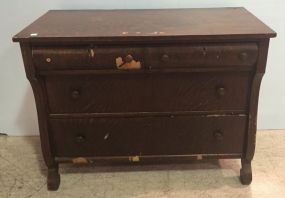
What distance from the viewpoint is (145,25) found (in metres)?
1.43

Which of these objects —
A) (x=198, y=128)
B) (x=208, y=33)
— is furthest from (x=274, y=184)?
(x=208, y=33)

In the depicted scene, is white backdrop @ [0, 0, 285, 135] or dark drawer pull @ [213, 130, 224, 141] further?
white backdrop @ [0, 0, 285, 135]

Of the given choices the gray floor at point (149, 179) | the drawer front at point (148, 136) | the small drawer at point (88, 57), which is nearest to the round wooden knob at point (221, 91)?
the drawer front at point (148, 136)

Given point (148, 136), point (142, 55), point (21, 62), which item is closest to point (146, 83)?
point (142, 55)

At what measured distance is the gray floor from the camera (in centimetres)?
160

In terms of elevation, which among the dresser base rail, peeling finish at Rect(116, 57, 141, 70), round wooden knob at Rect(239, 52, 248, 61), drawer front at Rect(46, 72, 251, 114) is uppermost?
round wooden knob at Rect(239, 52, 248, 61)

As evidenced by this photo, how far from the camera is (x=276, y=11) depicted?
1.77 metres

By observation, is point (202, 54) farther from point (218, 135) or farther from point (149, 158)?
point (149, 158)

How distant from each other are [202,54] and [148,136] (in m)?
0.45

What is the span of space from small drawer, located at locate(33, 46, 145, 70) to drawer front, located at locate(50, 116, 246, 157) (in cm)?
27

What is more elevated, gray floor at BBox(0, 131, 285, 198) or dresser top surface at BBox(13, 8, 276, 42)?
dresser top surface at BBox(13, 8, 276, 42)

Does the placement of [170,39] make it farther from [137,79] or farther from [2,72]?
[2,72]

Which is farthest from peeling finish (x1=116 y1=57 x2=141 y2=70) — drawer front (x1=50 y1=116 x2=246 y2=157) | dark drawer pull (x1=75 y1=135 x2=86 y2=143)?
dark drawer pull (x1=75 y1=135 x2=86 y2=143)

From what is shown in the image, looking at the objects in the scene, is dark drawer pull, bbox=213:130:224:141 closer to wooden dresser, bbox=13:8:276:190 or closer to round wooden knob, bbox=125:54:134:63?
wooden dresser, bbox=13:8:276:190
